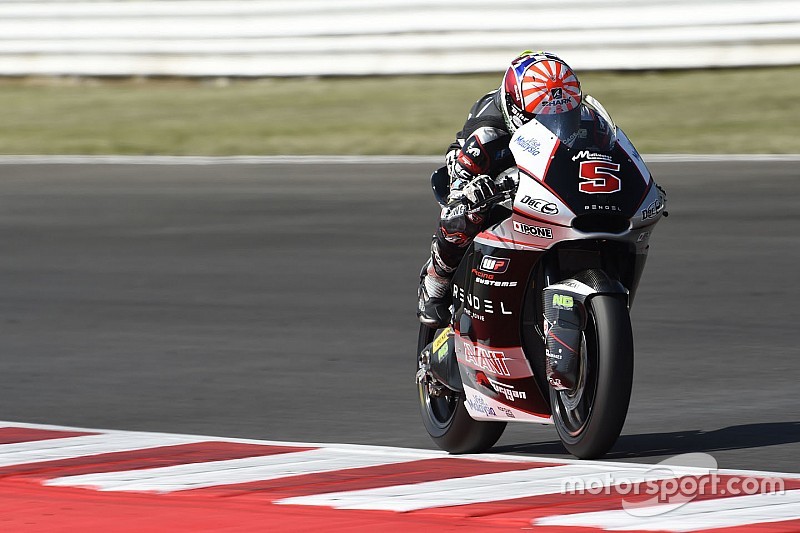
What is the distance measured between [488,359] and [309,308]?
521 cm

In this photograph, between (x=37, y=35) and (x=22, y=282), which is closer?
(x=22, y=282)

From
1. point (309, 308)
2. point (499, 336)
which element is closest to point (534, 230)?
point (499, 336)

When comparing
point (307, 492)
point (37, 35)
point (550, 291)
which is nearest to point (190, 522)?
point (307, 492)

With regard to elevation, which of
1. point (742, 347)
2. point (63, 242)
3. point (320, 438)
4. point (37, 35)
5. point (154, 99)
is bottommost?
point (320, 438)

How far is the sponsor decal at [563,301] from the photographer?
659 centimetres

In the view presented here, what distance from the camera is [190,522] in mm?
5594

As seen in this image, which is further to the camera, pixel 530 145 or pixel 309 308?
pixel 309 308

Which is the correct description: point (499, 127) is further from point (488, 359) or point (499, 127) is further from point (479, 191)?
point (488, 359)

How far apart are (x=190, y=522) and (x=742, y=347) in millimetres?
5201

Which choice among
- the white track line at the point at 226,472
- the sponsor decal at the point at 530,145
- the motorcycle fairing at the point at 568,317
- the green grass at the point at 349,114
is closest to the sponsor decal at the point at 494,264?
the motorcycle fairing at the point at 568,317

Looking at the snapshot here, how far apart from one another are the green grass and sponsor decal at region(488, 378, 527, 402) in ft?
46.4

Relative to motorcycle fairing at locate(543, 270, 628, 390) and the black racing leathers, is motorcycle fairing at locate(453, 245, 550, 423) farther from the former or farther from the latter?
motorcycle fairing at locate(543, 270, 628, 390)

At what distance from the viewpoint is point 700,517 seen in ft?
17.8

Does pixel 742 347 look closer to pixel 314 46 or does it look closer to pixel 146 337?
pixel 146 337
